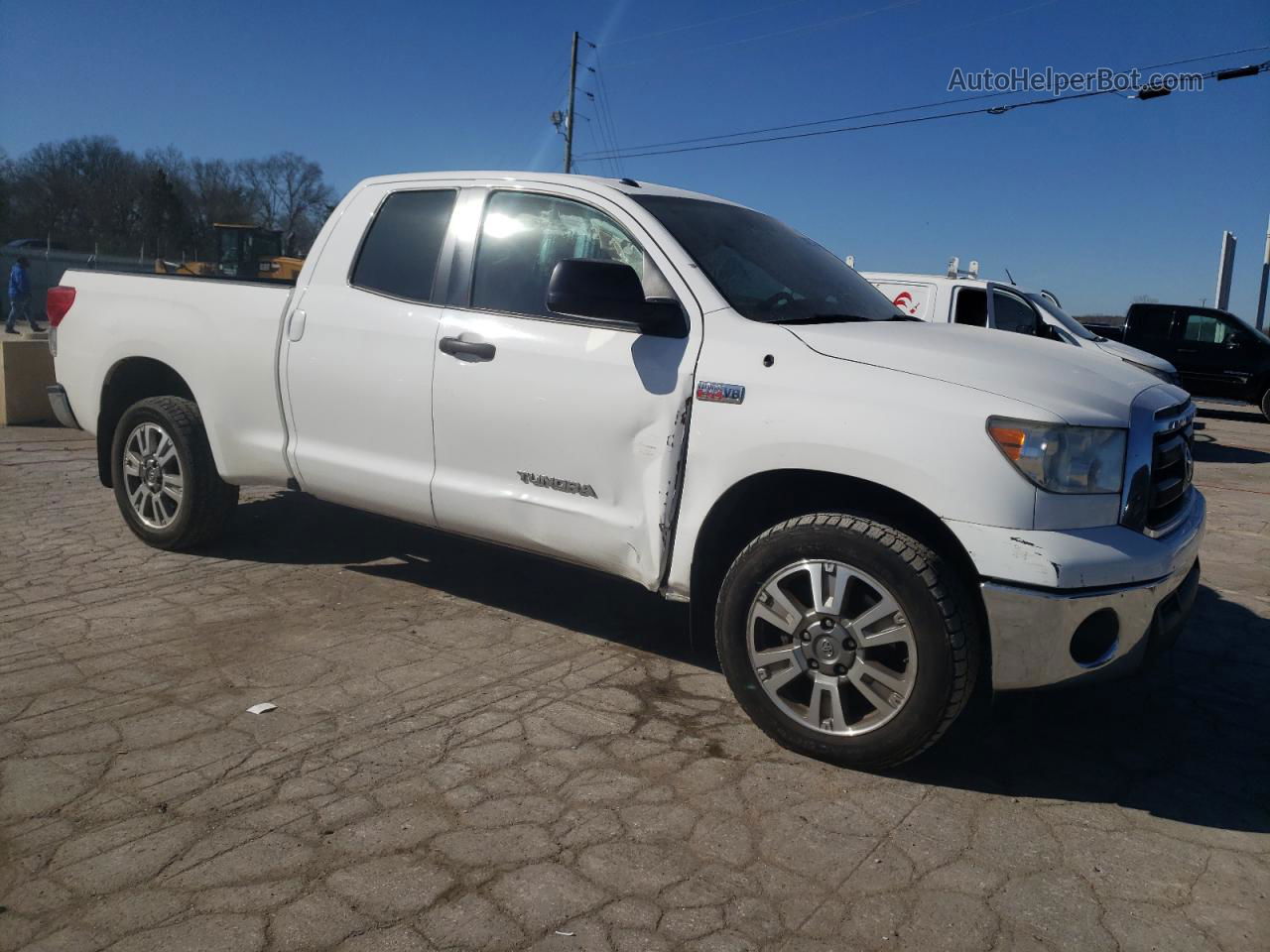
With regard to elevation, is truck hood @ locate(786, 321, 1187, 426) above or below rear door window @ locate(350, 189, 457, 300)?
below

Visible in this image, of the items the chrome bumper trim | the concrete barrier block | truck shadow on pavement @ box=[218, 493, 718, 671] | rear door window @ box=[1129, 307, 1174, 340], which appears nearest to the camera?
truck shadow on pavement @ box=[218, 493, 718, 671]

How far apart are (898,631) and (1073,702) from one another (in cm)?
137

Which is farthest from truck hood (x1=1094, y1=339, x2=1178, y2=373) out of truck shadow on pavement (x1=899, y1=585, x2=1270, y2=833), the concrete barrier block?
the concrete barrier block

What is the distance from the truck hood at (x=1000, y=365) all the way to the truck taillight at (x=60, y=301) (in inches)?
168

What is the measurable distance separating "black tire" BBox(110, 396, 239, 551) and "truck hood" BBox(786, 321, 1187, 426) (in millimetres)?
3233

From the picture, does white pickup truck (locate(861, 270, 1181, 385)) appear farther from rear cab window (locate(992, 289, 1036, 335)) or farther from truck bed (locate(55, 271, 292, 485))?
truck bed (locate(55, 271, 292, 485))

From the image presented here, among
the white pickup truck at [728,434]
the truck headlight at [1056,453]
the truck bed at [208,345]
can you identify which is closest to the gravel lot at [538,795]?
the white pickup truck at [728,434]

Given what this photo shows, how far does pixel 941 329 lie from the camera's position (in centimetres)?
383

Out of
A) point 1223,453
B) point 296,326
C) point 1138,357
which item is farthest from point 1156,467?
point 1223,453

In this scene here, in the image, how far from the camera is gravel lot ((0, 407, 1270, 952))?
242cm

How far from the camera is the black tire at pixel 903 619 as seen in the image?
9.65 ft

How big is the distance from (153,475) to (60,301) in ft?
4.00

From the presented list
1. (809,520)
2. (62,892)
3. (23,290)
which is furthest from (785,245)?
(23,290)

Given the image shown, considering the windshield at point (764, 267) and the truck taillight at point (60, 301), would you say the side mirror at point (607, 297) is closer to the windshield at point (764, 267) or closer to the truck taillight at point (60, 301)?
the windshield at point (764, 267)
